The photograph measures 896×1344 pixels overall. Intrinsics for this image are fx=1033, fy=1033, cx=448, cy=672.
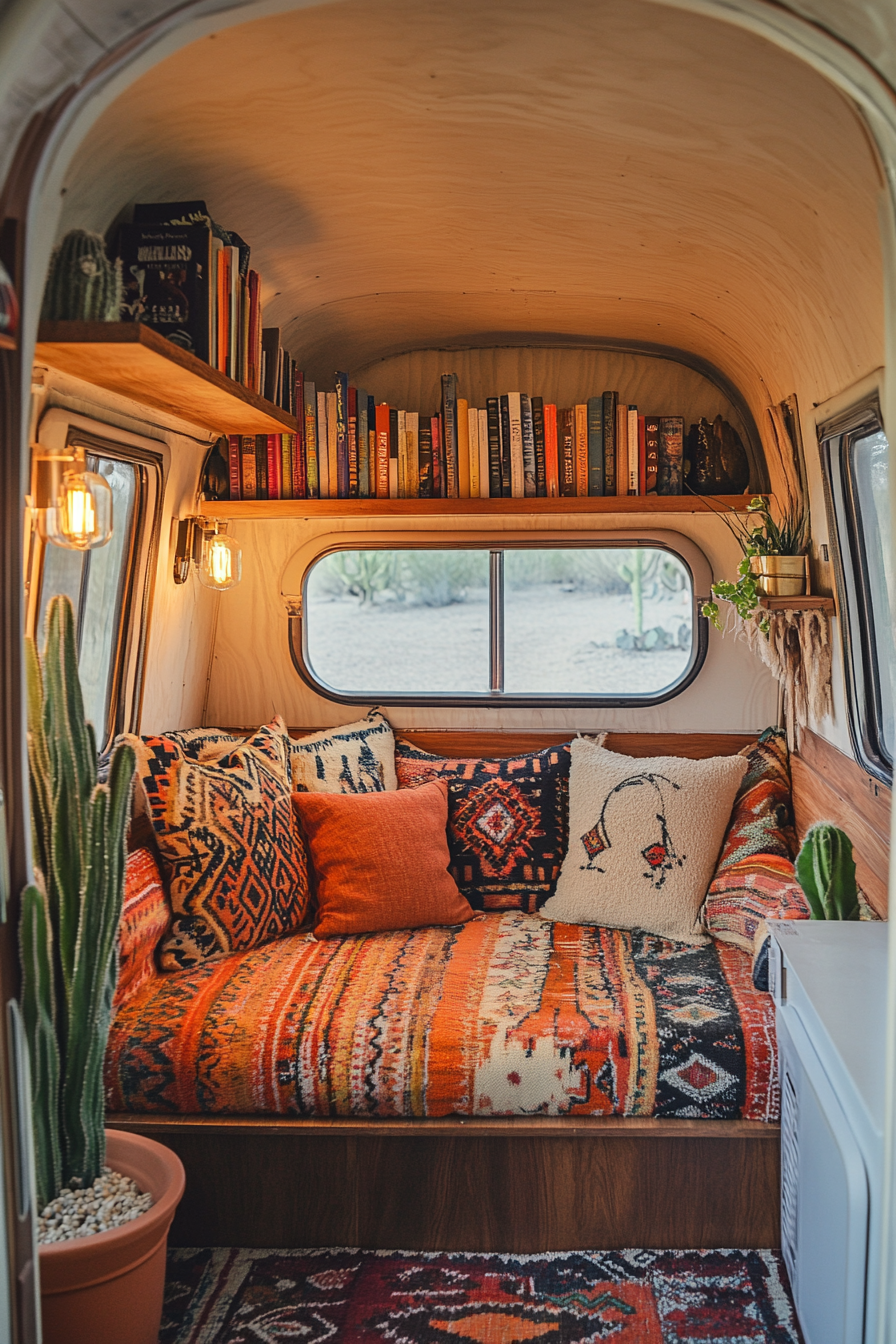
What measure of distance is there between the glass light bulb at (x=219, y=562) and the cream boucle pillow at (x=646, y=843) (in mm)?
1312

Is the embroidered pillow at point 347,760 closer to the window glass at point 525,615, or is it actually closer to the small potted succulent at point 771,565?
the window glass at point 525,615

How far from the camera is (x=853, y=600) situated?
8.65 ft

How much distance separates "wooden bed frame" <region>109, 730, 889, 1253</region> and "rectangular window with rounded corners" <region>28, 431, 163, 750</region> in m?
1.12

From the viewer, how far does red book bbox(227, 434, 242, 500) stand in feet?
11.6

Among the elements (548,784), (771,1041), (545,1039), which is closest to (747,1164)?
(771,1041)

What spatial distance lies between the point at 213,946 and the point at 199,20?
2190mm

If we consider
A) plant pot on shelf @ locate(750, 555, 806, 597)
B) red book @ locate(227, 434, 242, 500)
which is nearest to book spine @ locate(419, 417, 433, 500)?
red book @ locate(227, 434, 242, 500)

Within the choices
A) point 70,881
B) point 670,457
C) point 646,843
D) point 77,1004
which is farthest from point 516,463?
point 77,1004

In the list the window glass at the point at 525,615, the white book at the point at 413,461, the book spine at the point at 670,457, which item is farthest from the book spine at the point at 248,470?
the book spine at the point at 670,457

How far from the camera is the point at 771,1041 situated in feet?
7.82

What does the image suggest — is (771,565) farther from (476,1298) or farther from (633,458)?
(476,1298)

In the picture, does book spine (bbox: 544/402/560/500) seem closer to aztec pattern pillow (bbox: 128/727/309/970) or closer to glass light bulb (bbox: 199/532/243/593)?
glass light bulb (bbox: 199/532/243/593)

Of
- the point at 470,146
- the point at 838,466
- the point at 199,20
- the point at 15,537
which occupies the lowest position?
A: the point at 15,537

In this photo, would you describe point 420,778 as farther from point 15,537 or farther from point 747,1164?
point 15,537
